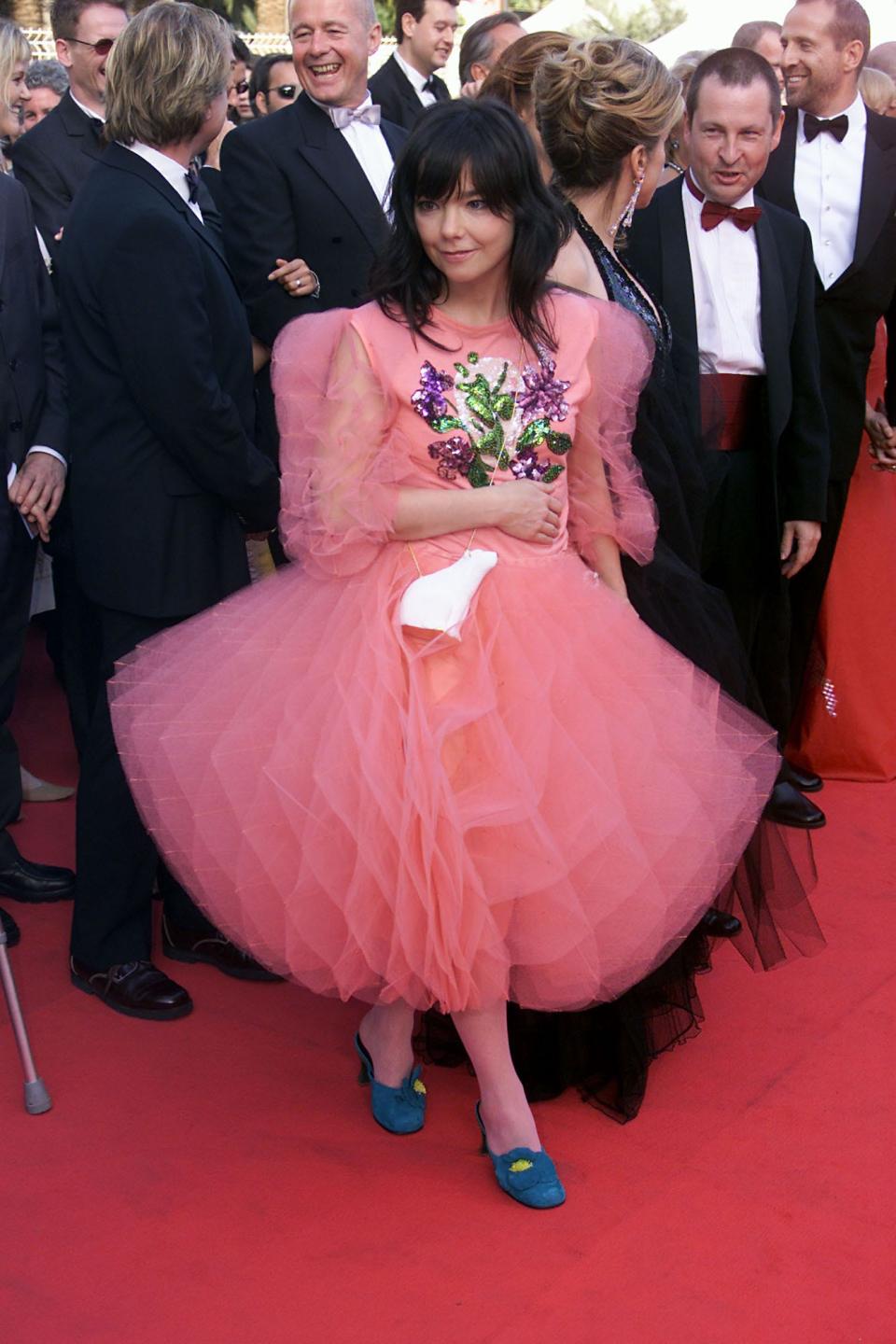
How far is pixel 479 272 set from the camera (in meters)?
2.58

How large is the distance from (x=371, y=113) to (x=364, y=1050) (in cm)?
265

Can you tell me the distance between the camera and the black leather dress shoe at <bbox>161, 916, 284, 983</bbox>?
3420 mm

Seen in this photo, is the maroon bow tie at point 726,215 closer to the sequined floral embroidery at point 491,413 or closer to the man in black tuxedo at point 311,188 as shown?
the man in black tuxedo at point 311,188

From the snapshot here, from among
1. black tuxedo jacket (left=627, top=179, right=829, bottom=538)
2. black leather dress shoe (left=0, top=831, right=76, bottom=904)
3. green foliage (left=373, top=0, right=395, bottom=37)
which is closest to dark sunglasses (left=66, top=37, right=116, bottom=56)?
black tuxedo jacket (left=627, top=179, right=829, bottom=538)

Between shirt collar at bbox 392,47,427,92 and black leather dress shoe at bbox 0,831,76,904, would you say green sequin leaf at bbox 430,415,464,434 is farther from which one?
shirt collar at bbox 392,47,427,92

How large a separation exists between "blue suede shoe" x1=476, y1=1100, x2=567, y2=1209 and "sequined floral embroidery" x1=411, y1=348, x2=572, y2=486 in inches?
47.7

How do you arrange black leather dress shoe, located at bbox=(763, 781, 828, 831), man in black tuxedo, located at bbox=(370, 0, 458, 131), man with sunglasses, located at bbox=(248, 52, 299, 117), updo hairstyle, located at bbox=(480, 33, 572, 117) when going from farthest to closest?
man with sunglasses, located at bbox=(248, 52, 299, 117) → man in black tuxedo, located at bbox=(370, 0, 458, 131) → black leather dress shoe, located at bbox=(763, 781, 828, 831) → updo hairstyle, located at bbox=(480, 33, 572, 117)

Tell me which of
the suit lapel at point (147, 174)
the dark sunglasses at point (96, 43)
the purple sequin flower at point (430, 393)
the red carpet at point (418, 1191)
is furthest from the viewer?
the dark sunglasses at point (96, 43)

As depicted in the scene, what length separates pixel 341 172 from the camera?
13.1 feet

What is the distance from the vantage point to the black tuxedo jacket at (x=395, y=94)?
6.11 metres

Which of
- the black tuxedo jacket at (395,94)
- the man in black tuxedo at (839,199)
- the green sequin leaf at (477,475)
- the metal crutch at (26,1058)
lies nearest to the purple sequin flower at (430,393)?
the green sequin leaf at (477,475)

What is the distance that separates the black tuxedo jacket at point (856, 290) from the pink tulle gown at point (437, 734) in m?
1.82

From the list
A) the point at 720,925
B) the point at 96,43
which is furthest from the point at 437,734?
the point at 96,43

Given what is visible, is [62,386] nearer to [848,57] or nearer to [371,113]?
[371,113]
